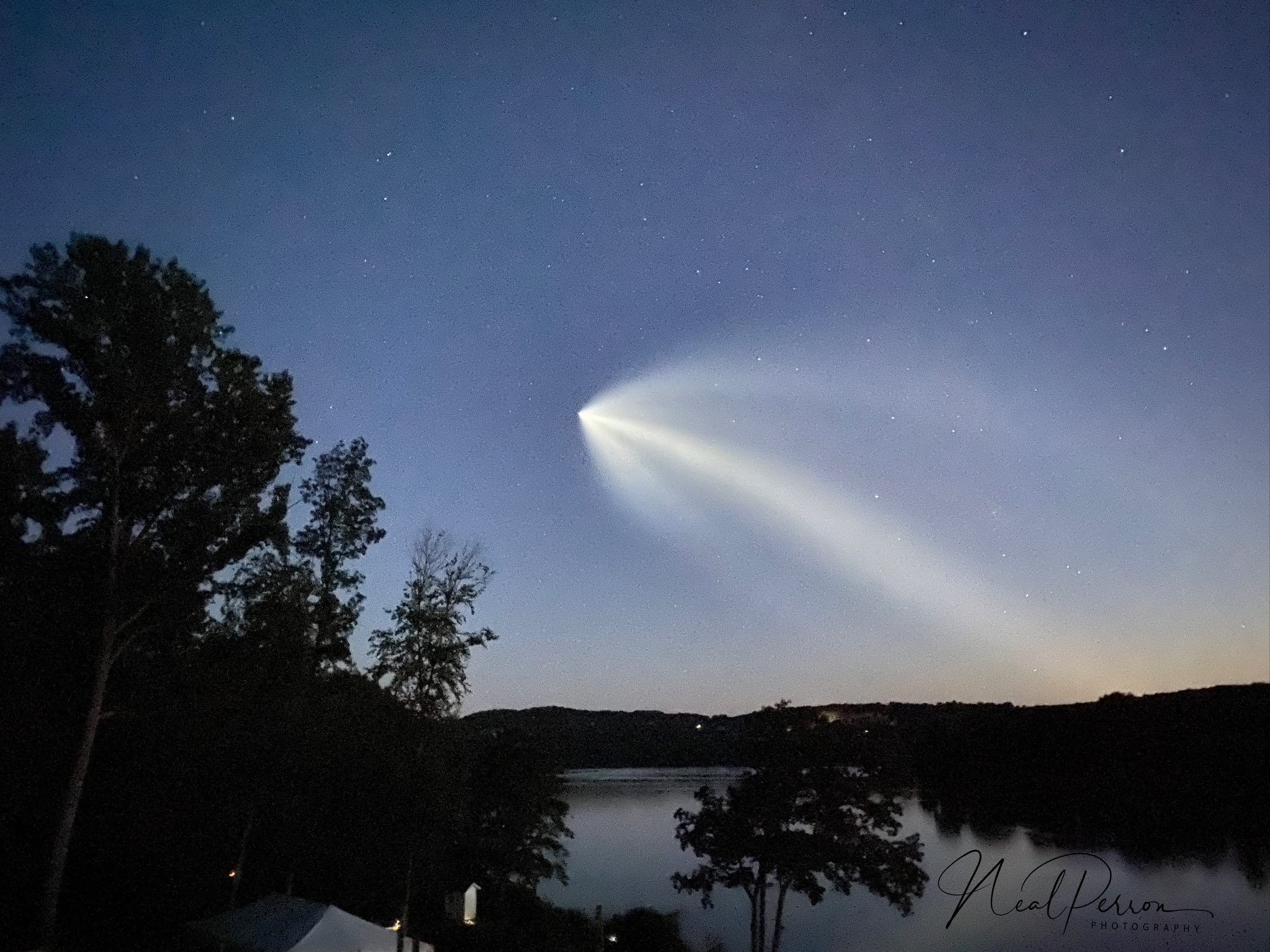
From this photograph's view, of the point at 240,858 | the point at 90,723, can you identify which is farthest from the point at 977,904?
the point at 90,723

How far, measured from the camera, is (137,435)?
16094 mm

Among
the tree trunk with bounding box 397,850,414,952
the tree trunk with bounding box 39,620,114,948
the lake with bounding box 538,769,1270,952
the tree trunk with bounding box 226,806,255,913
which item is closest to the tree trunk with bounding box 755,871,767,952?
the lake with bounding box 538,769,1270,952

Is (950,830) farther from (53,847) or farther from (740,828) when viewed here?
(53,847)

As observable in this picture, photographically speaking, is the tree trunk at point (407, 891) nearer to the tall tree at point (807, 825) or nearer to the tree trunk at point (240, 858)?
the tree trunk at point (240, 858)

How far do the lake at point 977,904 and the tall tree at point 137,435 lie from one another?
66.3 feet

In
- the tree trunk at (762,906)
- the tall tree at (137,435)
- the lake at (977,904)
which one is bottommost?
the lake at (977,904)

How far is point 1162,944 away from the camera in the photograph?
40250 mm

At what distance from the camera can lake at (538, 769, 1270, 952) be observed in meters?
39.9

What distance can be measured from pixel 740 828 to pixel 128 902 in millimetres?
15263

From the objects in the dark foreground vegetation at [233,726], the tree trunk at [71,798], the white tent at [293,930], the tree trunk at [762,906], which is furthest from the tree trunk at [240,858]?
the tree trunk at [762,906]

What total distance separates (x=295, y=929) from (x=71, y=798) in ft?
14.7

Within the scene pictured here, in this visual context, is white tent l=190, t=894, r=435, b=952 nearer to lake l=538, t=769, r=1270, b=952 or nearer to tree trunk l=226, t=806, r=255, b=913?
tree trunk l=226, t=806, r=255, b=913

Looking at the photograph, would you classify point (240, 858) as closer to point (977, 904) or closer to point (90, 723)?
point (90, 723)

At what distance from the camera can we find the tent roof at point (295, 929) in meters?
15.6
